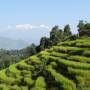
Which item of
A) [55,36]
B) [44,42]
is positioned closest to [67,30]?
[55,36]

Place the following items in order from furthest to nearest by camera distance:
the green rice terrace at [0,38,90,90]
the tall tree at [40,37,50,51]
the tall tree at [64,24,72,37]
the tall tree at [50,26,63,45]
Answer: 1. the tall tree at [64,24,72,37]
2. the tall tree at [40,37,50,51]
3. the tall tree at [50,26,63,45]
4. the green rice terrace at [0,38,90,90]

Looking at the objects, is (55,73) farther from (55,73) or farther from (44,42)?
(44,42)

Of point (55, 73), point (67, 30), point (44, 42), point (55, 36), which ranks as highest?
point (67, 30)

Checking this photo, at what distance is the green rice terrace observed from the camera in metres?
37.8

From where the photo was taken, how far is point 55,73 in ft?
137

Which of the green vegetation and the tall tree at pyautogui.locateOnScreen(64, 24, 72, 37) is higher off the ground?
the tall tree at pyautogui.locateOnScreen(64, 24, 72, 37)

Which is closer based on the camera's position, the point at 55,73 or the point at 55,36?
the point at 55,73

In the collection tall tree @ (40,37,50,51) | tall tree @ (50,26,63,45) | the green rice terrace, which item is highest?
tall tree @ (50,26,63,45)

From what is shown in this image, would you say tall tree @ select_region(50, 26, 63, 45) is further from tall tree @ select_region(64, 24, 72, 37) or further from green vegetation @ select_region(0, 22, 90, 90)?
green vegetation @ select_region(0, 22, 90, 90)

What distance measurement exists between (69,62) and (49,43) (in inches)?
2236

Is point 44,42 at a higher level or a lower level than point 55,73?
higher

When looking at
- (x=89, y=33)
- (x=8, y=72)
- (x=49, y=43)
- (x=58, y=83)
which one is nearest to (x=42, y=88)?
(x=58, y=83)

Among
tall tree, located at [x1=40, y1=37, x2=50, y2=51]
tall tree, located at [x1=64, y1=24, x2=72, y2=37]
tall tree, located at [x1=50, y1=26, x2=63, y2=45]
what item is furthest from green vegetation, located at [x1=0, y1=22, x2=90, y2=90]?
tall tree, located at [x1=64, y1=24, x2=72, y2=37]

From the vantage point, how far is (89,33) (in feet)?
201
